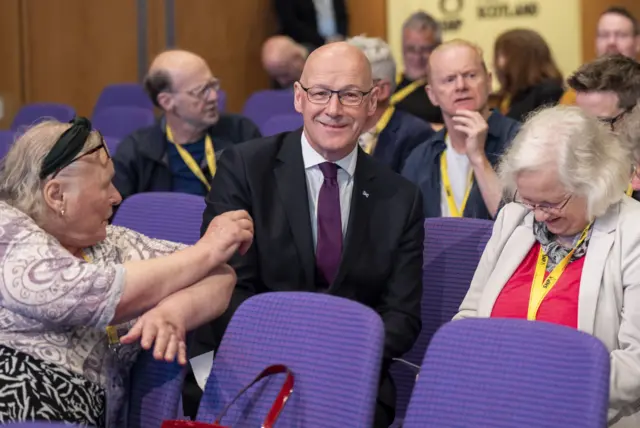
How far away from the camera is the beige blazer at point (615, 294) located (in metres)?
2.63

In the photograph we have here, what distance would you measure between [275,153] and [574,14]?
20.4ft

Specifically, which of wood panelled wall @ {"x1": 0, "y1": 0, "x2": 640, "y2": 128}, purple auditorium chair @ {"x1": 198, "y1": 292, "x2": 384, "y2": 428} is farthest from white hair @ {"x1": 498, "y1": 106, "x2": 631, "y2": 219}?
wood panelled wall @ {"x1": 0, "y1": 0, "x2": 640, "y2": 128}

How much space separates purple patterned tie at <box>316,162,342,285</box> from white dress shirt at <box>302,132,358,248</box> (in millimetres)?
16

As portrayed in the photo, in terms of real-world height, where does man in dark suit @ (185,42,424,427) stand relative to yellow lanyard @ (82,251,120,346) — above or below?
above

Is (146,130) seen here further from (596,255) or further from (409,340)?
(596,255)

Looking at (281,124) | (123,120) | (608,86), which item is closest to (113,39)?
(123,120)

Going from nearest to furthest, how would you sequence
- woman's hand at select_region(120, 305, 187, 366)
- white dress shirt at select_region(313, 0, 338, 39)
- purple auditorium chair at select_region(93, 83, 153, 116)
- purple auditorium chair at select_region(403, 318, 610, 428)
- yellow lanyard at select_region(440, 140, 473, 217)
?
purple auditorium chair at select_region(403, 318, 610, 428) → woman's hand at select_region(120, 305, 187, 366) → yellow lanyard at select_region(440, 140, 473, 217) → purple auditorium chair at select_region(93, 83, 153, 116) → white dress shirt at select_region(313, 0, 338, 39)

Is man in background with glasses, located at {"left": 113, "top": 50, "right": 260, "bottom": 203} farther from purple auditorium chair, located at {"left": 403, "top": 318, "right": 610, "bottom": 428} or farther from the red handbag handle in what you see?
purple auditorium chair, located at {"left": 403, "top": 318, "right": 610, "bottom": 428}

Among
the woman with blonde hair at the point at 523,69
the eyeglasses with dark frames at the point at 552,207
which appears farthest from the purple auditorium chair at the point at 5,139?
the eyeglasses with dark frames at the point at 552,207

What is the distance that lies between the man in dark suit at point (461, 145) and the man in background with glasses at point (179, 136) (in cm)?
111

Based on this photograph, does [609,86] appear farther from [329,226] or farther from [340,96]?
[329,226]

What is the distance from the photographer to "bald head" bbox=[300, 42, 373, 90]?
130 inches

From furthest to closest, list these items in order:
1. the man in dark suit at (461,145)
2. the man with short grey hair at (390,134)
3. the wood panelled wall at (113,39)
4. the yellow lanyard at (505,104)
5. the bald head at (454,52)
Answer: the wood panelled wall at (113,39) → the yellow lanyard at (505,104) → the man with short grey hair at (390,134) → the bald head at (454,52) → the man in dark suit at (461,145)

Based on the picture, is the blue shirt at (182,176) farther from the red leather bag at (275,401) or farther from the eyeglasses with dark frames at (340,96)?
the red leather bag at (275,401)
